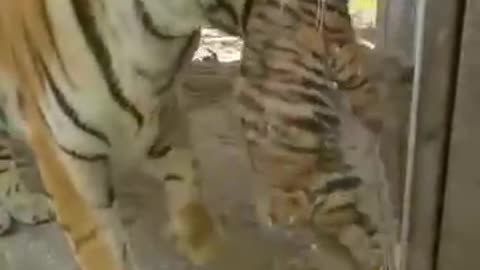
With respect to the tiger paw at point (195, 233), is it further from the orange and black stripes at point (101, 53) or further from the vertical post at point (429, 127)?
the vertical post at point (429, 127)

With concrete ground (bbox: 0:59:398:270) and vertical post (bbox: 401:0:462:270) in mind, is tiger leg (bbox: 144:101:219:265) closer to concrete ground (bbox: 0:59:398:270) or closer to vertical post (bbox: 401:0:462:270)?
concrete ground (bbox: 0:59:398:270)

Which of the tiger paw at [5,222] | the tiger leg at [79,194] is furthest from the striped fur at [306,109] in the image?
the tiger paw at [5,222]

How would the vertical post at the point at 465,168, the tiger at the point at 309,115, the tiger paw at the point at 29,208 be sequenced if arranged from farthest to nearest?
the tiger paw at the point at 29,208 < the tiger at the point at 309,115 < the vertical post at the point at 465,168

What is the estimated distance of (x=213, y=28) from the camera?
0.62 m

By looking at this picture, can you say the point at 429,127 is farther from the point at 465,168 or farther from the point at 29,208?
the point at 29,208

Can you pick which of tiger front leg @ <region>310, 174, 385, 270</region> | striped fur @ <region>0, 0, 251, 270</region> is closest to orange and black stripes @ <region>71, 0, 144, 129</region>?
striped fur @ <region>0, 0, 251, 270</region>

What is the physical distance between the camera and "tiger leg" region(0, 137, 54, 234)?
746 millimetres

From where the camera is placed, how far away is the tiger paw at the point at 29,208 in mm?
738

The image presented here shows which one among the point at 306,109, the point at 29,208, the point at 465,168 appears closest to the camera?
the point at 465,168

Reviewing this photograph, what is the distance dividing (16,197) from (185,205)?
174 mm

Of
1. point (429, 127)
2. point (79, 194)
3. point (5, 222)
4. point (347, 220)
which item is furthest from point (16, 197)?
point (429, 127)

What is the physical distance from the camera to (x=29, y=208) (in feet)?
2.57

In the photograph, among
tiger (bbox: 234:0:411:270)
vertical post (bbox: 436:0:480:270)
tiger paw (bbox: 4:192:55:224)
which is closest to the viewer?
vertical post (bbox: 436:0:480:270)

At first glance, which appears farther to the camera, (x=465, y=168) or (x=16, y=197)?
(x=16, y=197)
